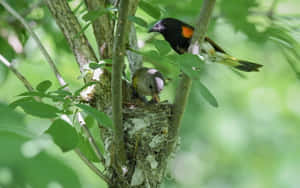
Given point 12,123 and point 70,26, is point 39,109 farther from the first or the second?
point 70,26

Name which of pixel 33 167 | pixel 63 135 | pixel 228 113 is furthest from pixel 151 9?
pixel 228 113


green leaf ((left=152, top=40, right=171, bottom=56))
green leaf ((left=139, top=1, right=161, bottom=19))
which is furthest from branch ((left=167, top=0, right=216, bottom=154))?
green leaf ((left=152, top=40, right=171, bottom=56))

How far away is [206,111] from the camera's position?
7992mm

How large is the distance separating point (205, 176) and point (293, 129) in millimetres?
2706

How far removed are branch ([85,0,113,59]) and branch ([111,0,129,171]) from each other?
27.7 inches

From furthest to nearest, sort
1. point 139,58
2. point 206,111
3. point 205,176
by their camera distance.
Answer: point 205,176 → point 206,111 → point 139,58

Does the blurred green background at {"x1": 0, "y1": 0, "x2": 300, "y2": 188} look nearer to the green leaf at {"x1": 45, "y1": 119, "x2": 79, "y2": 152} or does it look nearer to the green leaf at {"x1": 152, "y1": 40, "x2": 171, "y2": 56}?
the green leaf at {"x1": 152, "y1": 40, "x2": 171, "y2": 56}

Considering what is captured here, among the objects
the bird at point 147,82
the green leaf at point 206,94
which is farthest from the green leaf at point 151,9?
the bird at point 147,82

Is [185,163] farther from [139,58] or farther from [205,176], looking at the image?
[139,58]

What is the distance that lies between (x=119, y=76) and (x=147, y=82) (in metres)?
2.33

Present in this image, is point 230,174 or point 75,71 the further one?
point 230,174

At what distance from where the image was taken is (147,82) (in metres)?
4.37

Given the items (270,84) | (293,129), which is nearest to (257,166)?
(293,129)

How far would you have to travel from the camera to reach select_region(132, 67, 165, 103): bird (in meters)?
4.13
